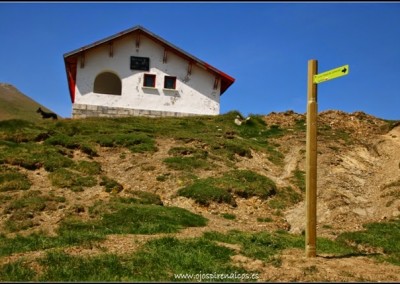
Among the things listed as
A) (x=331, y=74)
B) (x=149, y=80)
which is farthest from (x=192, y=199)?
(x=149, y=80)

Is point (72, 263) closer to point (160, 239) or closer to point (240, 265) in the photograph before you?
point (160, 239)

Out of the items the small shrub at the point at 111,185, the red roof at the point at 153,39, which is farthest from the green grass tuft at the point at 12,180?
the red roof at the point at 153,39

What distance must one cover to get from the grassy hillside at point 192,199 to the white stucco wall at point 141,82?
131 inches

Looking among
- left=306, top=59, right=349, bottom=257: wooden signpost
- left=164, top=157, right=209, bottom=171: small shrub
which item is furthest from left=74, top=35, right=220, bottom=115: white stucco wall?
left=306, top=59, right=349, bottom=257: wooden signpost

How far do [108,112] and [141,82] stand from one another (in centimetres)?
353

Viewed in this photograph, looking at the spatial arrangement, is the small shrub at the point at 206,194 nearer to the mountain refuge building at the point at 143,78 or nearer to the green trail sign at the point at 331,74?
the green trail sign at the point at 331,74

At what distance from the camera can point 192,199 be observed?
703 inches

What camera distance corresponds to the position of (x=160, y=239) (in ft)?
37.7

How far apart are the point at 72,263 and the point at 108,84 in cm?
3529

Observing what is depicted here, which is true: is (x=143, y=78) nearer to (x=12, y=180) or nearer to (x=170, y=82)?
(x=170, y=82)

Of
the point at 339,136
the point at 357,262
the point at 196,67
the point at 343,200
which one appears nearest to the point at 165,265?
the point at 357,262

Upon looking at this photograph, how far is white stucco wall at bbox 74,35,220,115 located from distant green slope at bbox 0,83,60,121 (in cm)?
5943

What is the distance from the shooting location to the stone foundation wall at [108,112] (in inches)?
1330

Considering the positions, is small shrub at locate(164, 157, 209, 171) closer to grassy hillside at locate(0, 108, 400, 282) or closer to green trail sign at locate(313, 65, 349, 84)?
grassy hillside at locate(0, 108, 400, 282)
